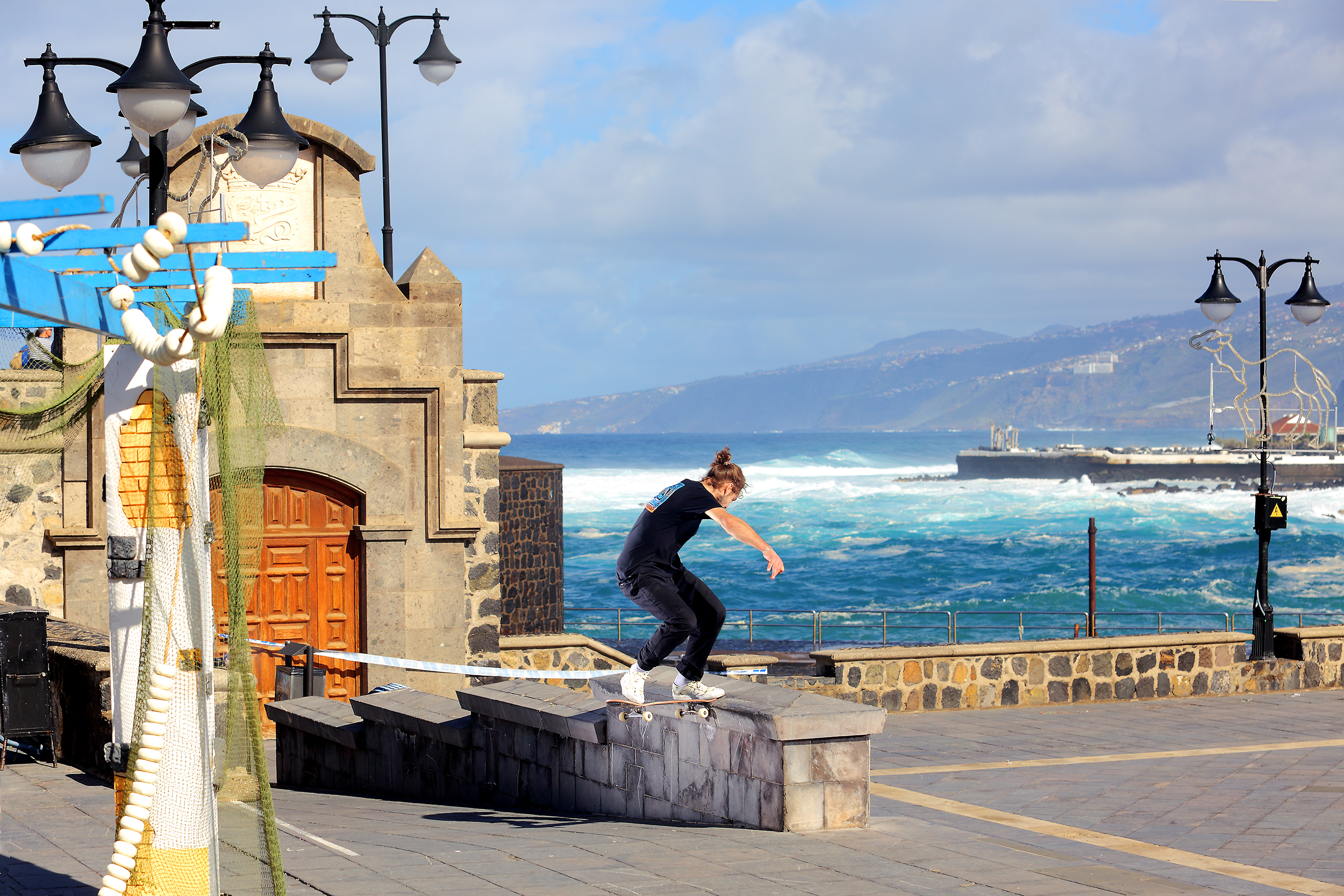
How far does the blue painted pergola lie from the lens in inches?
210

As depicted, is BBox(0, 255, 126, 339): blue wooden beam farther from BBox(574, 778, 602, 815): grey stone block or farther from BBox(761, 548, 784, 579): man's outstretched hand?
BBox(574, 778, 602, 815): grey stone block

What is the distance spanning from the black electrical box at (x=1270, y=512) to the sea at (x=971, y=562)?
147 inches

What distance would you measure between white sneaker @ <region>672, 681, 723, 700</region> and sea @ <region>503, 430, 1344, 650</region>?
13984mm

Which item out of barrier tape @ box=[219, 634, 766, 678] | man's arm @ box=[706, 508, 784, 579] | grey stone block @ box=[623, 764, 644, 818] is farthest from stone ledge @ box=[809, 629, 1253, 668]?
man's arm @ box=[706, 508, 784, 579]

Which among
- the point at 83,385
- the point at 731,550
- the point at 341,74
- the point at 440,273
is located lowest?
the point at 731,550

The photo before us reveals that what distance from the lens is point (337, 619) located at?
A: 571 inches

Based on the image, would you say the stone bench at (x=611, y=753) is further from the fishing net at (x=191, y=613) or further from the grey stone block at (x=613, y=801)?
the fishing net at (x=191, y=613)

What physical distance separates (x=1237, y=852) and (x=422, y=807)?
5258 millimetres

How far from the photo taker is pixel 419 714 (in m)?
10.7

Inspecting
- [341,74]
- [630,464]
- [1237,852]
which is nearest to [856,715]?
[1237,852]

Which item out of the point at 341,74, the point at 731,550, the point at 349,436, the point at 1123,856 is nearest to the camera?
the point at 1123,856

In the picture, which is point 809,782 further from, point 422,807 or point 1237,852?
point 422,807

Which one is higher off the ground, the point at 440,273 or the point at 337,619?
the point at 440,273

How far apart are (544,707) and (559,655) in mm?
10230
